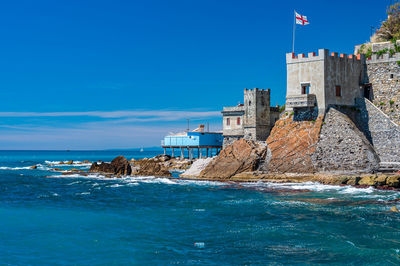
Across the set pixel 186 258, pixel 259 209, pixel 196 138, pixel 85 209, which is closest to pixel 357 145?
pixel 259 209

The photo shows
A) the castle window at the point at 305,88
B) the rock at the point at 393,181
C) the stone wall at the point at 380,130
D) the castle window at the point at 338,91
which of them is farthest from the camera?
the castle window at the point at 305,88

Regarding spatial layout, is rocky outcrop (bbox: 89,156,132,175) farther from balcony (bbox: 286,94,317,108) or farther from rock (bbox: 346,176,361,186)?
rock (bbox: 346,176,361,186)

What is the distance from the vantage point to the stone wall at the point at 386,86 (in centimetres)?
4088

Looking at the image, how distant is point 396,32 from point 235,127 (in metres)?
21.5

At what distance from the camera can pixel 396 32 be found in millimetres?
45906

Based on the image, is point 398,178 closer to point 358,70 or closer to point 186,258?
point 358,70

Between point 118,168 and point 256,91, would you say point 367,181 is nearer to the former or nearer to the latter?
point 256,91

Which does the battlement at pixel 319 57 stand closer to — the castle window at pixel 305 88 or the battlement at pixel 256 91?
the castle window at pixel 305 88

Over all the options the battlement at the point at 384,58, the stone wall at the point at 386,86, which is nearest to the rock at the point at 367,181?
the stone wall at the point at 386,86

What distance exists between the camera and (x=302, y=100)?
134 ft

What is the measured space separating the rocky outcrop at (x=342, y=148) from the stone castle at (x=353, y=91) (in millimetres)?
200

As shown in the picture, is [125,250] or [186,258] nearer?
[186,258]

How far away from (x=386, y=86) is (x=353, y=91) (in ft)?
10.0

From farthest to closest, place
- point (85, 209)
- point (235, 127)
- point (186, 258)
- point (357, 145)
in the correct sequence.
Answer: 1. point (235, 127)
2. point (357, 145)
3. point (85, 209)
4. point (186, 258)
